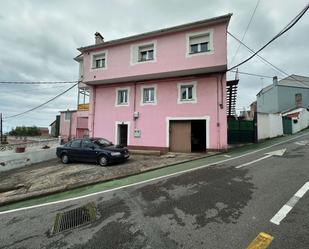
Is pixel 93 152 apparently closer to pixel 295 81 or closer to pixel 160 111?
pixel 160 111

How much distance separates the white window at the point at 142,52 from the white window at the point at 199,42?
8.84 feet

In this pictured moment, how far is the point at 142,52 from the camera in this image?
13.9m

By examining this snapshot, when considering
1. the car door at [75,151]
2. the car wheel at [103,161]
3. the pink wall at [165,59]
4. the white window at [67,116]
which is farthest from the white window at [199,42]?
the white window at [67,116]

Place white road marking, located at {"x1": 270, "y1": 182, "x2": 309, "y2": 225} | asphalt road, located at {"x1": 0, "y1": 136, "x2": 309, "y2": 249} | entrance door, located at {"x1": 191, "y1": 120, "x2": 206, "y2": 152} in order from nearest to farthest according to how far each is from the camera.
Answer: asphalt road, located at {"x1": 0, "y1": 136, "x2": 309, "y2": 249}
white road marking, located at {"x1": 270, "y1": 182, "x2": 309, "y2": 225}
entrance door, located at {"x1": 191, "y1": 120, "x2": 206, "y2": 152}

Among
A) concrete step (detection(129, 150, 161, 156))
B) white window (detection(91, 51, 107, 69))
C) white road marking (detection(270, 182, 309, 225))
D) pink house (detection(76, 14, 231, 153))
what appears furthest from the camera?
white window (detection(91, 51, 107, 69))

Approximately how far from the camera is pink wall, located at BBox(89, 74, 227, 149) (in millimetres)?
12148

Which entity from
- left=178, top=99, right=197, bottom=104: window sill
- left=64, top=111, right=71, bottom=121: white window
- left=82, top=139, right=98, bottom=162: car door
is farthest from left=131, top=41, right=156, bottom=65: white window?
left=64, top=111, right=71, bottom=121: white window

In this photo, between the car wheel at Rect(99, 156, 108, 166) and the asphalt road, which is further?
the car wheel at Rect(99, 156, 108, 166)

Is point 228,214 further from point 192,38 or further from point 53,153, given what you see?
point 53,153

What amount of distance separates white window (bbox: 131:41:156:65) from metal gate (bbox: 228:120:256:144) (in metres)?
8.93

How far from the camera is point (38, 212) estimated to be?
4930 mm

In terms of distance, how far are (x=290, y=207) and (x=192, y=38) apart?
37.0ft

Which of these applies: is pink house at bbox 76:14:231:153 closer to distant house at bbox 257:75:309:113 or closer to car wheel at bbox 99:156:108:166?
car wheel at bbox 99:156:108:166

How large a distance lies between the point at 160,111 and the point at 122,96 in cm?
375
